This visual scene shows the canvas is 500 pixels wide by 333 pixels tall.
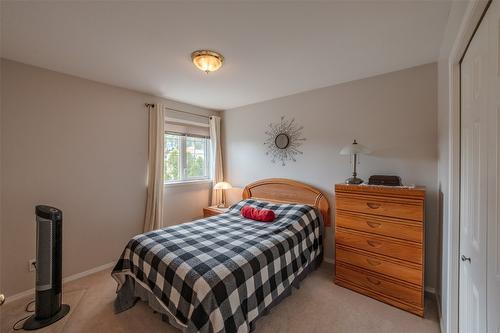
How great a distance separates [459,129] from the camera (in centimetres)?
142

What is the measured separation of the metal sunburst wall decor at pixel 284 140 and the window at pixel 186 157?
127 cm

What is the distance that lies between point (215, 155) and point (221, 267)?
2.66 m

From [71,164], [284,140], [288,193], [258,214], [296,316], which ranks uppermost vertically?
[284,140]

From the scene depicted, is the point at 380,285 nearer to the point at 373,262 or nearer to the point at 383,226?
the point at 373,262

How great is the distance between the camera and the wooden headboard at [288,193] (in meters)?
2.87

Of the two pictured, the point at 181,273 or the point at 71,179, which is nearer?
the point at 181,273

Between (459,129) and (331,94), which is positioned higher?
(331,94)

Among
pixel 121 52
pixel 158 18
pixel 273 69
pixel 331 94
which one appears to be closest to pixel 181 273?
pixel 158 18

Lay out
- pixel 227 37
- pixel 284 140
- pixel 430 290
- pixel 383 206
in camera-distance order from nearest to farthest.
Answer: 1. pixel 227 37
2. pixel 383 206
3. pixel 430 290
4. pixel 284 140

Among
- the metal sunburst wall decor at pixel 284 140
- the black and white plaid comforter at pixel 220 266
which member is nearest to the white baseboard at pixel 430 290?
the black and white plaid comforter at pixel 220 266

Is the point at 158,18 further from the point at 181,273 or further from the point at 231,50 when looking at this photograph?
the point at 181,273

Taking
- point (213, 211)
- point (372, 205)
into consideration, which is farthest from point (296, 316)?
point (213, 211)

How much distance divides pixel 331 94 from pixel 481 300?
2427 mm

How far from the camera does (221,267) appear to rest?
157 cm
